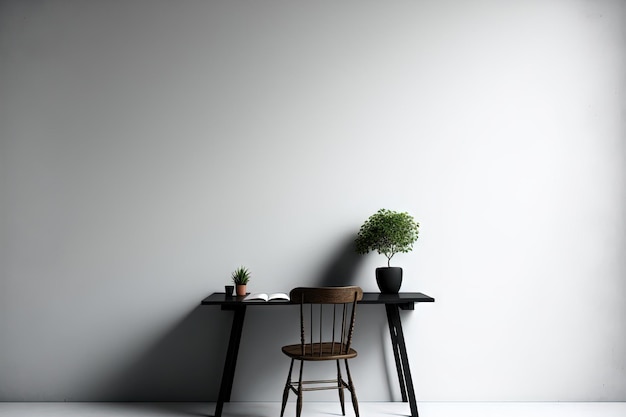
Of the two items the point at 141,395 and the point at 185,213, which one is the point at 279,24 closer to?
the point at 185,213

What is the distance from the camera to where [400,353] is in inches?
135

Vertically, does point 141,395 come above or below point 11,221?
below

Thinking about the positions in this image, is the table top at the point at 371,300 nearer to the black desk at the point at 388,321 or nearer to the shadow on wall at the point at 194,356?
the black desk at the point at 388,321

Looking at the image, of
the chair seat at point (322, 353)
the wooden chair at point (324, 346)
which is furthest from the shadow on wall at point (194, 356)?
the chair seat at point (322, 353)

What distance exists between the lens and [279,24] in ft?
13.3

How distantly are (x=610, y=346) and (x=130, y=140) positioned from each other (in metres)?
3.57

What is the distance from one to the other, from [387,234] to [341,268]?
0.46 meters

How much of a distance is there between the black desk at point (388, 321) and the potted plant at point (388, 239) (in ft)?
0.32

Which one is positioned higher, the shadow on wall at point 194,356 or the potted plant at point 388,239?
the potted plant at point 388,239

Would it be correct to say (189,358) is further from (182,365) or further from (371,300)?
(371,300)

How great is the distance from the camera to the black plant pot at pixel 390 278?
3670 mm

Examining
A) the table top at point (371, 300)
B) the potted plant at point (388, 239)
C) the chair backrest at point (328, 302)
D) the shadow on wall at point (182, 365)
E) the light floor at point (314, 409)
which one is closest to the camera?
the chair backrest at point (328, 302)

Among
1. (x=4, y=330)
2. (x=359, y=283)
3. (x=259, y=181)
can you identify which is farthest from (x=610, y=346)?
(x=4, y=330)

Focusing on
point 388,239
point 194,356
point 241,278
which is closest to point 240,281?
point 241,278
